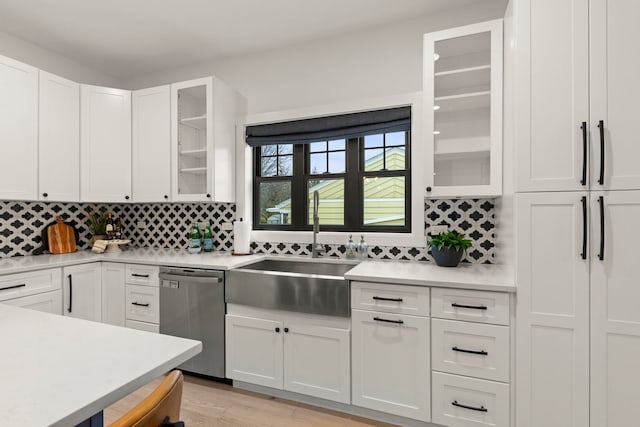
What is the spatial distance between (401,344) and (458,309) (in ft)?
1.30

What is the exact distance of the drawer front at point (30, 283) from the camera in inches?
91.4

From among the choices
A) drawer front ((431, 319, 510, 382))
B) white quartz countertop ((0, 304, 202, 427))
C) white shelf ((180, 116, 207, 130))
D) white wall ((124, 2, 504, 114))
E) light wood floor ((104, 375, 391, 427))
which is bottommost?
light wood floor ((104, 375, 391, 427))

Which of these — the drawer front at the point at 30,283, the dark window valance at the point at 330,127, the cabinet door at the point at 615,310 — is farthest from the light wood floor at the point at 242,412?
the dark window valance at the point at 330,127

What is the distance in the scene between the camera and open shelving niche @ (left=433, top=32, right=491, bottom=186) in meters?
2.23

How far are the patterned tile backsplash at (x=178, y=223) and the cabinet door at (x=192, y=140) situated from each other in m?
0.31

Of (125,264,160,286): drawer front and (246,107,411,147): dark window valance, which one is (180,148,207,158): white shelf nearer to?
(246,107,411,147): dark window valance

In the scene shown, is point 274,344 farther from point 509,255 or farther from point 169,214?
point 169,214

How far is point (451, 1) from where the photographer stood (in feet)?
8.00

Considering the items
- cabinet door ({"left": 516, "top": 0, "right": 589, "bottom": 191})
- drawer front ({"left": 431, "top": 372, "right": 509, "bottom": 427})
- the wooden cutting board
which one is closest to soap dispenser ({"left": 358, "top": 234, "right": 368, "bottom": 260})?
drawer front ({"left": 431, "top": 372, "right": 509, "bottom": 427})

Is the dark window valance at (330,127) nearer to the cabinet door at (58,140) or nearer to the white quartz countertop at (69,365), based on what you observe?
the cabinet door at (58,140)

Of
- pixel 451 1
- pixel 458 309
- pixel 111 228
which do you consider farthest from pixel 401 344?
pixel 111 228

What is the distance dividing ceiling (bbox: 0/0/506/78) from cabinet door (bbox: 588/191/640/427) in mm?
1775

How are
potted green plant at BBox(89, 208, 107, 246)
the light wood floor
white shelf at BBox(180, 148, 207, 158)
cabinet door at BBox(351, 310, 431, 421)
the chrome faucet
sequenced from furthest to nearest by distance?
1. potted green plant at BBox(89, 208, 107, 246)
2. white shelf at BBox(180, 148, 207, 158)
3. the chrome faucet
4. the light wood floor
5. cabinet door at BBox(351, 310, 431, 421)

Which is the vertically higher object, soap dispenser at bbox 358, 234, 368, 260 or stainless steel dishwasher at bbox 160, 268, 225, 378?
soap dispenser at bbox 358, 234, 368, 260
